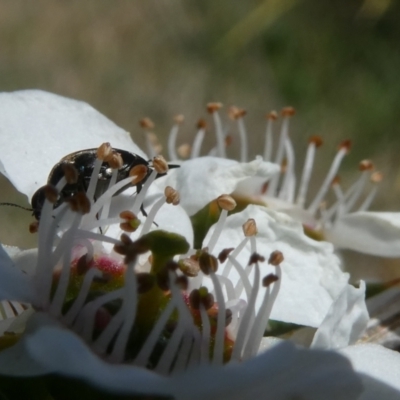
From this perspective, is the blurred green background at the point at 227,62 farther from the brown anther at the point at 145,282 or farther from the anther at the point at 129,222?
the brown anther at the point at 145,282

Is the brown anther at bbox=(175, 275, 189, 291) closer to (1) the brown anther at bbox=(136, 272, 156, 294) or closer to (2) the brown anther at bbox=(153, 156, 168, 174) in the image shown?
(1) the brown anther at bbox=(136, 272, 156, 294)

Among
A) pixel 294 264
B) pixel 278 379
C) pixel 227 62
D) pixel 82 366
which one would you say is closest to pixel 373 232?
pixel 294 264

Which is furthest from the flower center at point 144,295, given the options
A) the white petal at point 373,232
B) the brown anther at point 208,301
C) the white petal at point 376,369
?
the white petal at point 373,232

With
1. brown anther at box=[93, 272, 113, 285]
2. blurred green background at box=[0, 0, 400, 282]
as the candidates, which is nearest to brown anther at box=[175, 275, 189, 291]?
brown anther at box=[93, 272, 113, 285]

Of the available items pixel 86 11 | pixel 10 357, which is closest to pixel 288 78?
pixel 86 11

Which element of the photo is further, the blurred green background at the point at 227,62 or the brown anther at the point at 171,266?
the blurred green background at the point at 227,62
